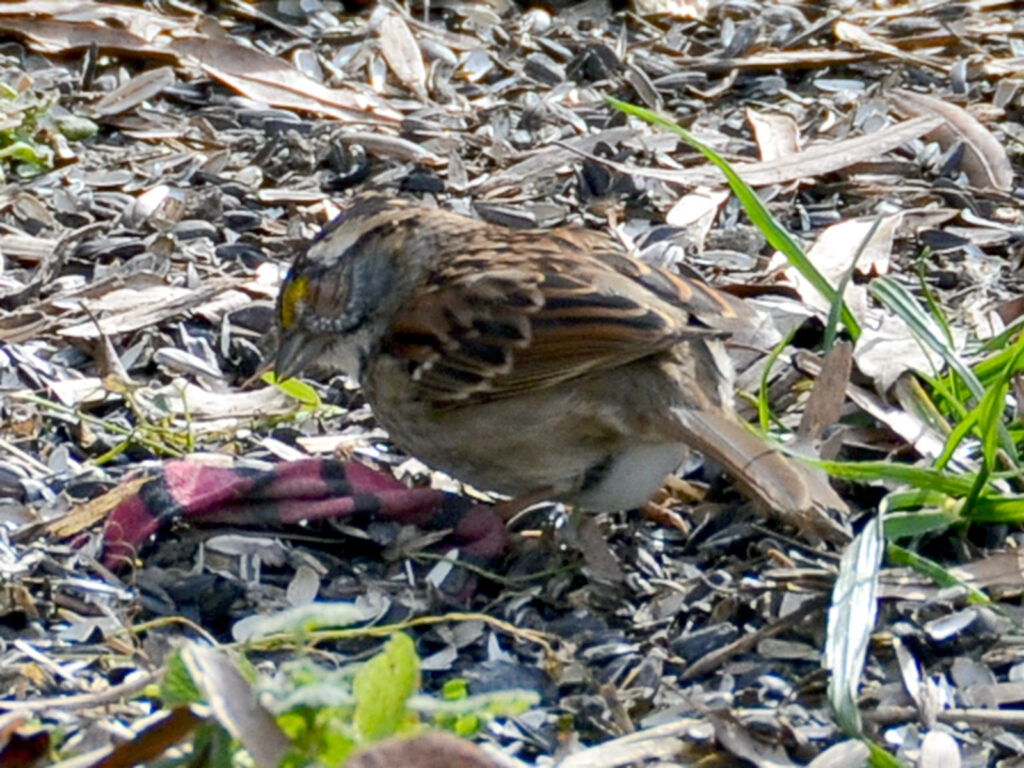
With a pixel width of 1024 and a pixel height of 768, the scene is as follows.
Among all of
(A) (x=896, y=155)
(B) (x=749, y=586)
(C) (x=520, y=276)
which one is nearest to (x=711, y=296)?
(C) (x=520, y=276)

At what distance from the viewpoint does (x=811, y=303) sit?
405cm

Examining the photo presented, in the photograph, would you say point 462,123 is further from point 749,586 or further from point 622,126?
point 749,586

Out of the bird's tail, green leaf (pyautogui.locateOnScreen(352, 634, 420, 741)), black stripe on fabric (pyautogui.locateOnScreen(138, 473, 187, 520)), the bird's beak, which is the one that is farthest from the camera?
the bird's beak

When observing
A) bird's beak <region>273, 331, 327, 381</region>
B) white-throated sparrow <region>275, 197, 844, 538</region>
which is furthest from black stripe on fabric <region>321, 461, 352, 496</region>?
bird's beak <region>273, 331, 327, 381</region>

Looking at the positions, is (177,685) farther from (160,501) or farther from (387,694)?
(160,501)

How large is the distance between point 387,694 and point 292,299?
1.87m

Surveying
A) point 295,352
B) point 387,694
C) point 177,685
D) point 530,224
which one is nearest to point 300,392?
point 295,352

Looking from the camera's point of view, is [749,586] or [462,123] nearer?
[749,586]

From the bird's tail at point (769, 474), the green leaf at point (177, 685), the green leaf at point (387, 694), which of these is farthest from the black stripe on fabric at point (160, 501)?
the green leaf at point (387, 694)

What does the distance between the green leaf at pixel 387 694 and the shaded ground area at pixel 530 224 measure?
0.49 metres

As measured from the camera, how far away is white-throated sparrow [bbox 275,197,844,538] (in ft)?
11.1

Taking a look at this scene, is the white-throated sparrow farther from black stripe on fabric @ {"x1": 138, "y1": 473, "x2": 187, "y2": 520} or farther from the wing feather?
black stripe on fabric @ {"x1": 138, "y1": 473, "x2": 187, "y2": 520}

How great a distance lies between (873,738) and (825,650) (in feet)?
0.69

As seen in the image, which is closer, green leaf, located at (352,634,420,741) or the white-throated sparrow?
green leaf, located at (352,634,420,741)
